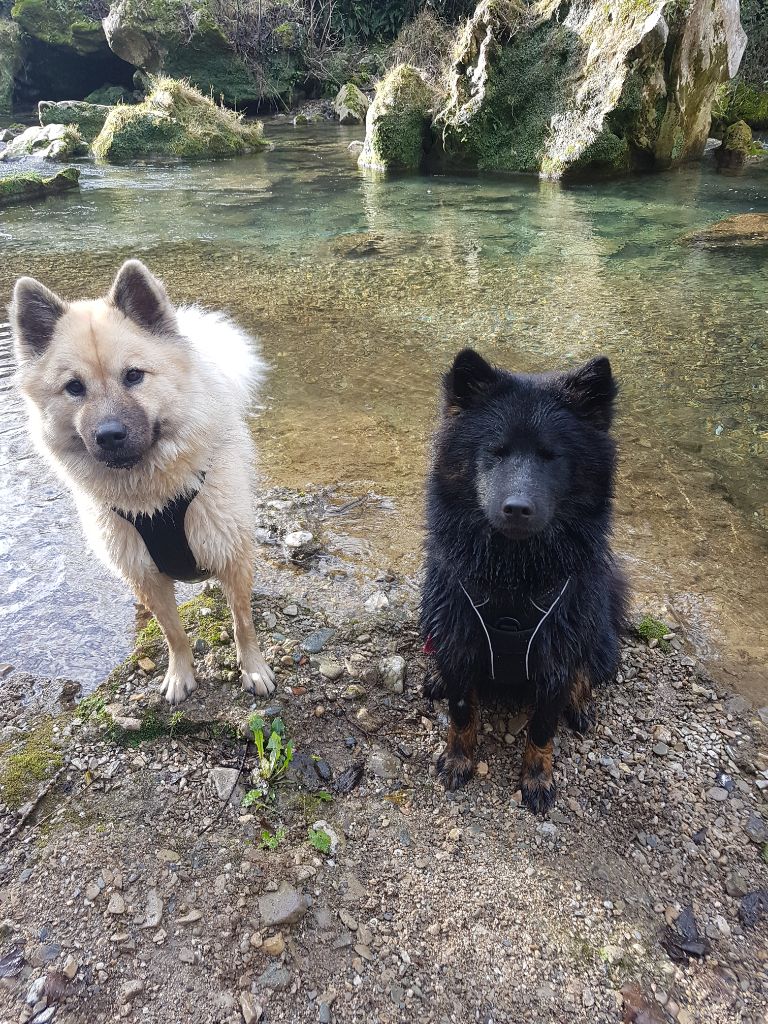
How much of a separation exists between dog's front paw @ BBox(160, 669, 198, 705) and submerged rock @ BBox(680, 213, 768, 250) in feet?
28.4

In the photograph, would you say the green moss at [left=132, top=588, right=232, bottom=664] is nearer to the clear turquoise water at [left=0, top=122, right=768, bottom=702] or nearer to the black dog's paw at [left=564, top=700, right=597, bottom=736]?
the clear turquoise water at [left=0, top=122, right=768, bottom=702]

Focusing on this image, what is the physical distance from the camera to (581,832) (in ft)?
6.77

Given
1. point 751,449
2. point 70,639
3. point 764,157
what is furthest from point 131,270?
point 764,157

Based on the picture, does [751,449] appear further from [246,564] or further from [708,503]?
[246,564]

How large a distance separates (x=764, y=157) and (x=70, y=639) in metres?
16.7

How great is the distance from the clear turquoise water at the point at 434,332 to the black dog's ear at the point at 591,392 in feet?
5.01

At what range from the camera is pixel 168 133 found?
1689 centimetres

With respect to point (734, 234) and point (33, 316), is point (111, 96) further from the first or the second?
point (33, 316)

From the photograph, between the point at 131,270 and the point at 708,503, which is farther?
the point at 708,503

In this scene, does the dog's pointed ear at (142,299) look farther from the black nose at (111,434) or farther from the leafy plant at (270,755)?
the leafy plant at (270,755)

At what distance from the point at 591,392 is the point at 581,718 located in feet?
4.35

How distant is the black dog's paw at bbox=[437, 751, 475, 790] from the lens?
223 centimetres

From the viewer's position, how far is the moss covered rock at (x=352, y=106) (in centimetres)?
2203

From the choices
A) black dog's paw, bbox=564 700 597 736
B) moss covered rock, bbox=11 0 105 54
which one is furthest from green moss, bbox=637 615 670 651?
moss covered rock, bbox=11 0 105 54
